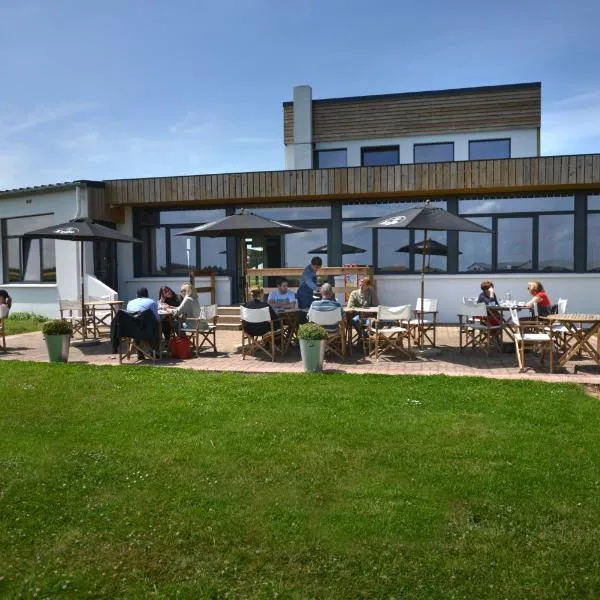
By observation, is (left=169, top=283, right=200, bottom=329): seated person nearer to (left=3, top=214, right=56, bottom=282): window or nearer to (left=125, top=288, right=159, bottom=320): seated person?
(left=125, top=288, right=159, bottom=320): seated person

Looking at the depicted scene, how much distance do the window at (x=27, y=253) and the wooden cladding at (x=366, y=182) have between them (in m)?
2.53

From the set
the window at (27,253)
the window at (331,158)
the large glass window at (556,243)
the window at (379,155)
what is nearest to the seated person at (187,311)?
the window at (27,253)

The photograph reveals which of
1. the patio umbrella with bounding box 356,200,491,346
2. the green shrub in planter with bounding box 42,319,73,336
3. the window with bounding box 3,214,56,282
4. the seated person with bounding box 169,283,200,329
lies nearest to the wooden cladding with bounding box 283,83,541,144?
the window with bounding box 3,214,56,282

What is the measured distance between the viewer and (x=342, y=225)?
13.2m

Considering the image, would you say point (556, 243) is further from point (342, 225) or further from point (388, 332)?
point (388, 332)

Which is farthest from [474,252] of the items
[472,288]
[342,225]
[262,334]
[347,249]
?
[262,334]

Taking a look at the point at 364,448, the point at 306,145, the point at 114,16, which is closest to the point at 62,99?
the point at 114,16

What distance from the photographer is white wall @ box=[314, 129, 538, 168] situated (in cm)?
1827

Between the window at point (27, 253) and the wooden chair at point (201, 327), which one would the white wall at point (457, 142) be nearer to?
the window at point (27, 253)

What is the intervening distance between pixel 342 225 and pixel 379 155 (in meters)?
7.31

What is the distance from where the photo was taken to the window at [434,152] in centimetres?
1888

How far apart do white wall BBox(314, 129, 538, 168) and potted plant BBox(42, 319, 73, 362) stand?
42.9ft

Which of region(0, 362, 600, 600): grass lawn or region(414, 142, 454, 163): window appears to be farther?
region(414, 142, 454, 163): window

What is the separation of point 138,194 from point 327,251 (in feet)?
15.4
